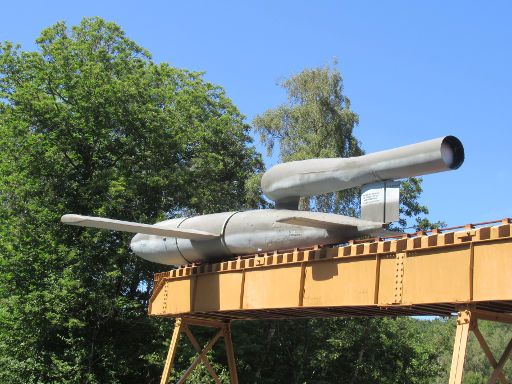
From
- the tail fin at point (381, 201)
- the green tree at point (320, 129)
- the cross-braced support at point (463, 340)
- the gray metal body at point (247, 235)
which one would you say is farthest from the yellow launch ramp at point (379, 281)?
the green tree at point (320, 129)

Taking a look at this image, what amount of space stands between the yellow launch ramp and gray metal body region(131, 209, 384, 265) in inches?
18.2

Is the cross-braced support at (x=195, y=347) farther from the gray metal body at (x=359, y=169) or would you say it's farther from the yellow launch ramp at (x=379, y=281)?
the gray metal body at (x=359, y=169)

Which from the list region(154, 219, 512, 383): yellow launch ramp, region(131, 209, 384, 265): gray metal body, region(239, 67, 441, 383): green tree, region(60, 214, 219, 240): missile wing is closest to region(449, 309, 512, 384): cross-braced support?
region(154, 219, 512, 383): yellow launch ramp

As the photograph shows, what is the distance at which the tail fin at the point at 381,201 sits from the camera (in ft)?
48.6

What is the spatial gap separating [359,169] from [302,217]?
6.21ft

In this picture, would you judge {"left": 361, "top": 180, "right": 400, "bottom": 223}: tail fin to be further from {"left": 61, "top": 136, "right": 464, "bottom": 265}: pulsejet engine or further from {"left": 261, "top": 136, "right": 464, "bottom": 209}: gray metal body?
{"left": 261, "top": 136, "right": 464, "bottom": 209}: gray metal body

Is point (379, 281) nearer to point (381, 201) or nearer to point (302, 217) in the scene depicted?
point (381, 201)

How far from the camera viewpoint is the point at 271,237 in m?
17.4

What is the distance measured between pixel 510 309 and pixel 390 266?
9.15ft

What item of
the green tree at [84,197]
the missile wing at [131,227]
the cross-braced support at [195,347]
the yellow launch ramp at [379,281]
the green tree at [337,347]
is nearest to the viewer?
the yellow launch ramp at [379,281]

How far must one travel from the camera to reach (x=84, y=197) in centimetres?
3353

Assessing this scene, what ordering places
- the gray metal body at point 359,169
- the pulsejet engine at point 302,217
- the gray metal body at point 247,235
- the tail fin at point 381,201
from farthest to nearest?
the gray metal body at point 247,235 < the tail fin at point 381,201 < the pulsejet engine at point 302,217 < the gray metal body at point 359,169

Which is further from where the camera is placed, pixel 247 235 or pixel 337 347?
pixel 337 347

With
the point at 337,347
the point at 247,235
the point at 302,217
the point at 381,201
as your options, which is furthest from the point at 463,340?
the point at 337,347
